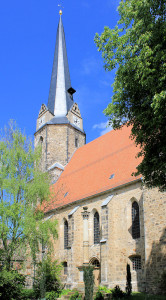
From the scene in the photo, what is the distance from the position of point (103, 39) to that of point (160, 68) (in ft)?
8.63

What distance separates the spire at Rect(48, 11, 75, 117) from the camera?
99.5ft

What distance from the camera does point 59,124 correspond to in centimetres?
2920

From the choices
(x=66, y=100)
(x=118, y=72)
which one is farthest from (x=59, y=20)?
(x=118, y=72)

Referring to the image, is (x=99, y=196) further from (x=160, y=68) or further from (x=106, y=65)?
(x=160, y=68)

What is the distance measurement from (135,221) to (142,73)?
10.1 meters

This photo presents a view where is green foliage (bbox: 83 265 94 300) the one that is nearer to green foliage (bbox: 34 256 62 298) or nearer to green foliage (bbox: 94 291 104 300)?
green foliage (bbox: 94 291 104 300)

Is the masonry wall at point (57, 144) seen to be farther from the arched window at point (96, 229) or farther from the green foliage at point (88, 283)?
the green foliage at point (88, 283)

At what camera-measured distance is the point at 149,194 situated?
15.2 m

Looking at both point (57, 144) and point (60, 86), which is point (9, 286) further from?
point (60, 86)

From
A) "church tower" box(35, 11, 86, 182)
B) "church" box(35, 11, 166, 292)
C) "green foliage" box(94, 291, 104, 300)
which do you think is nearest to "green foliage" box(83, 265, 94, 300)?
"green foliage" box(94, 291, 104, 300)

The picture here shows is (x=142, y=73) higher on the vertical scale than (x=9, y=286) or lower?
higher

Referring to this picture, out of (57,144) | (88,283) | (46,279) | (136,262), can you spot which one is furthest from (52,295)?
(57,144)

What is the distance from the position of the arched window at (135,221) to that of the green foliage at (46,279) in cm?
459

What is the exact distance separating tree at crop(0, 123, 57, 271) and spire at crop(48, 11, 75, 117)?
13.5 m
